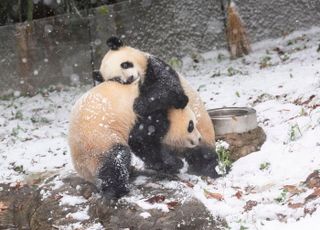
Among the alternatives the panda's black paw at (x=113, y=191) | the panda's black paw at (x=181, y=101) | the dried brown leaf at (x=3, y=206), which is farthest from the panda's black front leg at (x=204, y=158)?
the dried brown leaf at (x=3, y=206)

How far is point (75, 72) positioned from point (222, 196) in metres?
5.78

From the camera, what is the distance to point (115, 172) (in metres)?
4.51

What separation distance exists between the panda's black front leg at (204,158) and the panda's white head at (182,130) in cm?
10

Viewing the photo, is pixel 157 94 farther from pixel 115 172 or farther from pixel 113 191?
pixel 113 191

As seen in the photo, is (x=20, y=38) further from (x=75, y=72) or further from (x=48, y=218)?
(x=48, y=218)

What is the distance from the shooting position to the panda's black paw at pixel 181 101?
4.69 m

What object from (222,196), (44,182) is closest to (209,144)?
(222,196)

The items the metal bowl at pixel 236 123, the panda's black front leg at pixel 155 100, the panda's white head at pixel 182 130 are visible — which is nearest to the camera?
the panda's black front leg at pixel 155 100

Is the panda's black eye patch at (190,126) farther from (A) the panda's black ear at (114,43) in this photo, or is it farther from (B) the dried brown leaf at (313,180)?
(B) the dried brown leaf at (313,180)

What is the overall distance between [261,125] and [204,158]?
125 centimetres

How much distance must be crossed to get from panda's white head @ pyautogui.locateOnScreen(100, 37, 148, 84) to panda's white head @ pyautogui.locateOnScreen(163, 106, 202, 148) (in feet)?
1.43

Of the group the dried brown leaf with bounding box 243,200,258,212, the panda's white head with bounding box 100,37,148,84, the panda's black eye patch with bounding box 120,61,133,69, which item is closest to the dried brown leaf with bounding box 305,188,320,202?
the dried brown leaf with bounding box 243,200,258,212

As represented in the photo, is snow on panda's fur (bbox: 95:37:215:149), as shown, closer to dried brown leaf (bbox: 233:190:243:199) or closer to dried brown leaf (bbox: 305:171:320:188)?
dried brown leaf (bbox: 233:190:243:199)

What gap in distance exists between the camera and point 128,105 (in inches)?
184
